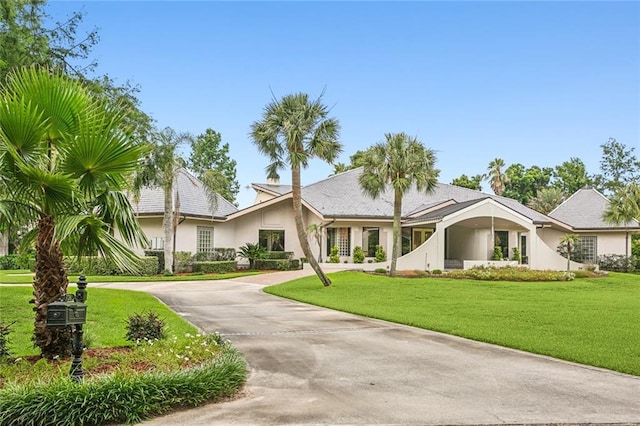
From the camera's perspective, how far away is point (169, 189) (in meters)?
25.7

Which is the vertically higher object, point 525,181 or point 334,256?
point 525,181

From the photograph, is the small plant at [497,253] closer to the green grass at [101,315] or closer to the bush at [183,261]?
the bush at [183,261]

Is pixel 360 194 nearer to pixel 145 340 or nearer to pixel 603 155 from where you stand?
pixel 145 340

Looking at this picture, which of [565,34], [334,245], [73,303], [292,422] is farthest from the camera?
[334,245]

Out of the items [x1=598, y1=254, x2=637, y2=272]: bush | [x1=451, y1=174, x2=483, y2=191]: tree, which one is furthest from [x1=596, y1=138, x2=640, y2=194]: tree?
[x1=598, y1=254, x2=637, y2=272]: bush

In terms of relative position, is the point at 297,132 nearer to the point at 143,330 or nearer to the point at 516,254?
the point at 143,330

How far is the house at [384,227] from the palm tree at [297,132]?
29.9ft

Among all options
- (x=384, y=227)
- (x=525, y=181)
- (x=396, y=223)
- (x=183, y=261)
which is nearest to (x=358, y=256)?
(x=384, y=227)

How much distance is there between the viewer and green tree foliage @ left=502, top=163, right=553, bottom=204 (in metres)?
61.9

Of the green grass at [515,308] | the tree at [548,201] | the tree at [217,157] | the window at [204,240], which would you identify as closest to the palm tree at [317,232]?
the green grass at [515,308]

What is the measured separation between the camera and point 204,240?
29906 mm

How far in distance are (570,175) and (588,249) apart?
32.2 metres

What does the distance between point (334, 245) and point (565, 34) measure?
1736 cm

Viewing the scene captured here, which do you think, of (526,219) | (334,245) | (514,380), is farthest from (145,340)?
(526,219)
